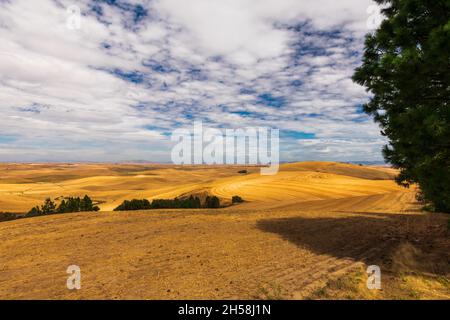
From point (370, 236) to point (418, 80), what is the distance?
641 centimetres

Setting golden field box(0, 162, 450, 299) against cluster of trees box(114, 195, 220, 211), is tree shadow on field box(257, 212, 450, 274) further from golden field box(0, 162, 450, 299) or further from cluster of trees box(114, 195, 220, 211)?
cluster of trees box(114, 195, 220, 211)

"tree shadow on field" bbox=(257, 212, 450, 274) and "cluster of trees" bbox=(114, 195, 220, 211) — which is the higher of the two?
"tree shadow on field" bbox=(257, 212, 450, 274)

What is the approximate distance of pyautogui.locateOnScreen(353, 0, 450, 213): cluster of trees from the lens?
6785 millimetres

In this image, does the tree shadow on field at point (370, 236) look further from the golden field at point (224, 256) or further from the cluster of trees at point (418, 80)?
the cluster of trees at point (418, 80)

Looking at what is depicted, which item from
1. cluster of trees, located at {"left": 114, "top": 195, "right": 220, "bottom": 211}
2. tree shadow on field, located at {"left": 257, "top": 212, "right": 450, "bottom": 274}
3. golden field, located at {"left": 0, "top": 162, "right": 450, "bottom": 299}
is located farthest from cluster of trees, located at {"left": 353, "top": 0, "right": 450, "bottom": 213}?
cluster of trees, located at {"left": 114, "top": 195, "right": 220, "bottom": 211}

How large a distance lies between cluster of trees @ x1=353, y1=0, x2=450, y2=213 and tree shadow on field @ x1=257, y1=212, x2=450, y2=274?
73.7 inches

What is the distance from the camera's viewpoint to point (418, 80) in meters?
7.55

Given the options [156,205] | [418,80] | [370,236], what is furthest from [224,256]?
[156,205]

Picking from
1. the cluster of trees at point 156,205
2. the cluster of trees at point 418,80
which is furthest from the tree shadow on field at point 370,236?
the cluster of trees at point 156,205

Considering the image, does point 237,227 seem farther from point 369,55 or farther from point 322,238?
point 369,55

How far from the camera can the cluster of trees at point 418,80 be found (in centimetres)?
679

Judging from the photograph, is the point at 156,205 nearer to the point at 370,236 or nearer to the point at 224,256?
the point at 224,256

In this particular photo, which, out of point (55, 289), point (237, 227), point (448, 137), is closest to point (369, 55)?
point (448, 137)

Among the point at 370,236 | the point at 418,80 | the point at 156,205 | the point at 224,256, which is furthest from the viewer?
the point at 156,205
